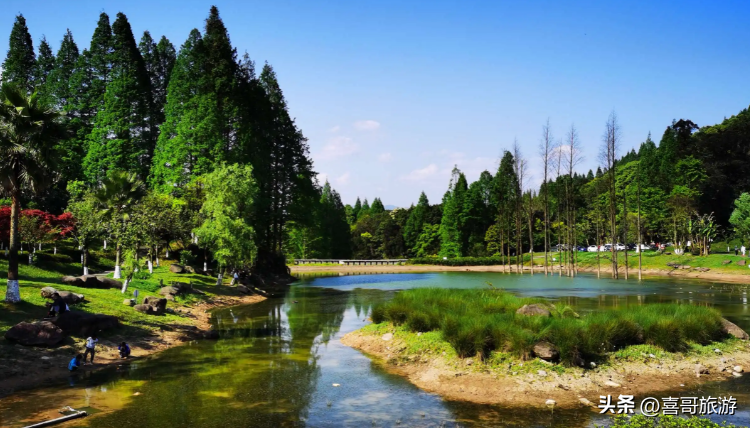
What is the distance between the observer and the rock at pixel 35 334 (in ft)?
67.8

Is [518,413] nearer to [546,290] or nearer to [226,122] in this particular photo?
[546,290]

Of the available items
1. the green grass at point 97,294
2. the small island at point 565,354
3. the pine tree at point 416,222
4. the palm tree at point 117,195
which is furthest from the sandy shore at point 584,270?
the small island at point 565,354

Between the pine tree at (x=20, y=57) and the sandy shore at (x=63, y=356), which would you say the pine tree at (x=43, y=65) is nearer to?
the pine tree at (x=20, y=57)

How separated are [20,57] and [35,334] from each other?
74714 millimetres

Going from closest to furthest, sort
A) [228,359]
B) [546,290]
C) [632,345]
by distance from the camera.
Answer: [632,345], [228,359], [546,290]

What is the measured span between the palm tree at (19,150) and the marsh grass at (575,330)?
69.3ft

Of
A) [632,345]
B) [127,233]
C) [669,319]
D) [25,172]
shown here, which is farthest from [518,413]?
[127,233]

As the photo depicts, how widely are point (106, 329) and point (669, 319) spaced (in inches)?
1038

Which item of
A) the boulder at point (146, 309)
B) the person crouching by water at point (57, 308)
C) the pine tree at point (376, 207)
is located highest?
the pine tree at point (376, 207)

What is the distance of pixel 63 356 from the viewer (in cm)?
2102

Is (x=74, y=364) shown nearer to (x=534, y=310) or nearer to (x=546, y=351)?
(x=546, y=351)

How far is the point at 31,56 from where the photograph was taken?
79500mm

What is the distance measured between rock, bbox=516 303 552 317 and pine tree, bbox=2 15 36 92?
81021 millimetres

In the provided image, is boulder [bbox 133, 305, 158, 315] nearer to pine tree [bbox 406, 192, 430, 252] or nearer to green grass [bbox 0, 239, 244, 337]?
green grass [bbox 0, 239, 244, 337]
